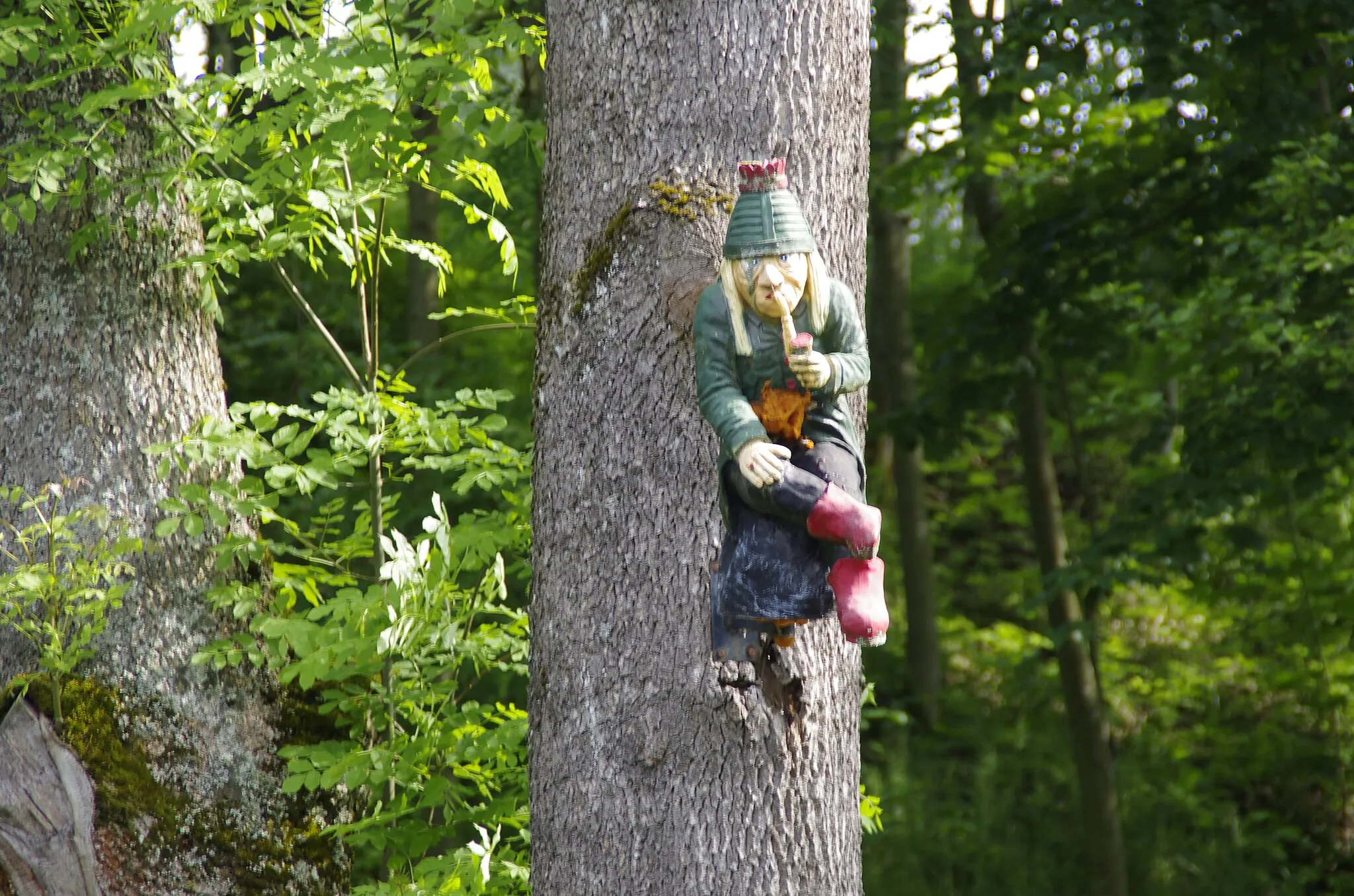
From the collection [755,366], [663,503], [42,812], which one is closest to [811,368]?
[755,366]

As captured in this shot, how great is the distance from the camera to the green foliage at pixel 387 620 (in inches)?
126

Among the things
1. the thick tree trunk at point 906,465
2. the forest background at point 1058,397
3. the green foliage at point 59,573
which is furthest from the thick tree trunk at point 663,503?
the thick tree trunk at point 906,465

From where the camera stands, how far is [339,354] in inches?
146

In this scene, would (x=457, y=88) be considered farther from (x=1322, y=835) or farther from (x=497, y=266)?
(x=1322, y=835)

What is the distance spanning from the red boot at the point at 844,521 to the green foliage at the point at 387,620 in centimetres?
139

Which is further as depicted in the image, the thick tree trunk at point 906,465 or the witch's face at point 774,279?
the thick tree trunk at point 906,465

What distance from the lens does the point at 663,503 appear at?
8.00 feet

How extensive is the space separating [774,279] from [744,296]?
68mm

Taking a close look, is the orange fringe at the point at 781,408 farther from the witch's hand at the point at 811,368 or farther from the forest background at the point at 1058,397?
the forest background at the point at 1058,397

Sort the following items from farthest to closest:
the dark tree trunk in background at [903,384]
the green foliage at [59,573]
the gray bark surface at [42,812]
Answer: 1. the dark tree trunk in background at [903,384]
2. the gray bark surface at [42,812]
3. the green foliage at [59,573]

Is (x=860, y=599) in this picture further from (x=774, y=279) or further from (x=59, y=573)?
(x=59, y=573)

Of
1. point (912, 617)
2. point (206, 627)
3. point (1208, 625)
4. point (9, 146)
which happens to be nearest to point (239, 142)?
point (9, 146)

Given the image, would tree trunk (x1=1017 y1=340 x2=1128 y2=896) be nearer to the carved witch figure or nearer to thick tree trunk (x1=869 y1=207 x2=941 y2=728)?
thick tree trunk (x1=869 y1=207 x2=941 y2=728)

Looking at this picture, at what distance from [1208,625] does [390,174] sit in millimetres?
7977
